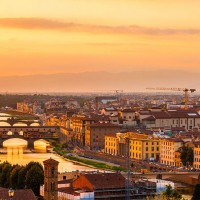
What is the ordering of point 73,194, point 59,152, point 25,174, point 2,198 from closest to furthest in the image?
point 2,198
point 73,194
point 25,174
point 59,152

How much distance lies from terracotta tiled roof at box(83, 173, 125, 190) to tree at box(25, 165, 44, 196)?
3.03m

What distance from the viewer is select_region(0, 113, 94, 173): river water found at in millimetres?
32153

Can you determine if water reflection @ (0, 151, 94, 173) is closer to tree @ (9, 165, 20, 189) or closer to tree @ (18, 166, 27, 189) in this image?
tree @ (9, 165, 20, 189)

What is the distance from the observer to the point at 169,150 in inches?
1299

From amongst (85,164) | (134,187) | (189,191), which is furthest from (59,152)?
(134,187)

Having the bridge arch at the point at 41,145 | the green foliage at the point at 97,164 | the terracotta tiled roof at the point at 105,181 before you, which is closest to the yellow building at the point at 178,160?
the green foliage at the point at 97,164

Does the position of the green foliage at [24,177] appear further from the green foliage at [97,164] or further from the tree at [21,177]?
the green foliage at [97,164]

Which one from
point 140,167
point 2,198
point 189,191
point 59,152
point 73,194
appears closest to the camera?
point 2,198

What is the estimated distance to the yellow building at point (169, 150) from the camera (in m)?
32.6

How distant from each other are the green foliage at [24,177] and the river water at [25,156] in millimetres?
5153

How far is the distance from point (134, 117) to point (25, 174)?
25.7 meters

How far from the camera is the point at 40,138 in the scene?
4869 centimetres

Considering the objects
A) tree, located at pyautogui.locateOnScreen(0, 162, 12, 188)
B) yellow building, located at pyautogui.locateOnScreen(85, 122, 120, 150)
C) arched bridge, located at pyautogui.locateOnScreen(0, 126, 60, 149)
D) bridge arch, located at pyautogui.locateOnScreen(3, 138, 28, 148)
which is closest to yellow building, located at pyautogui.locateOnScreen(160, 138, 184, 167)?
yellow building, located at pyautogui.locateOnScreen(85, 122, 120, 150)

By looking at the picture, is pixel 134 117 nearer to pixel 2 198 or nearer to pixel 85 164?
pixel 85 164
